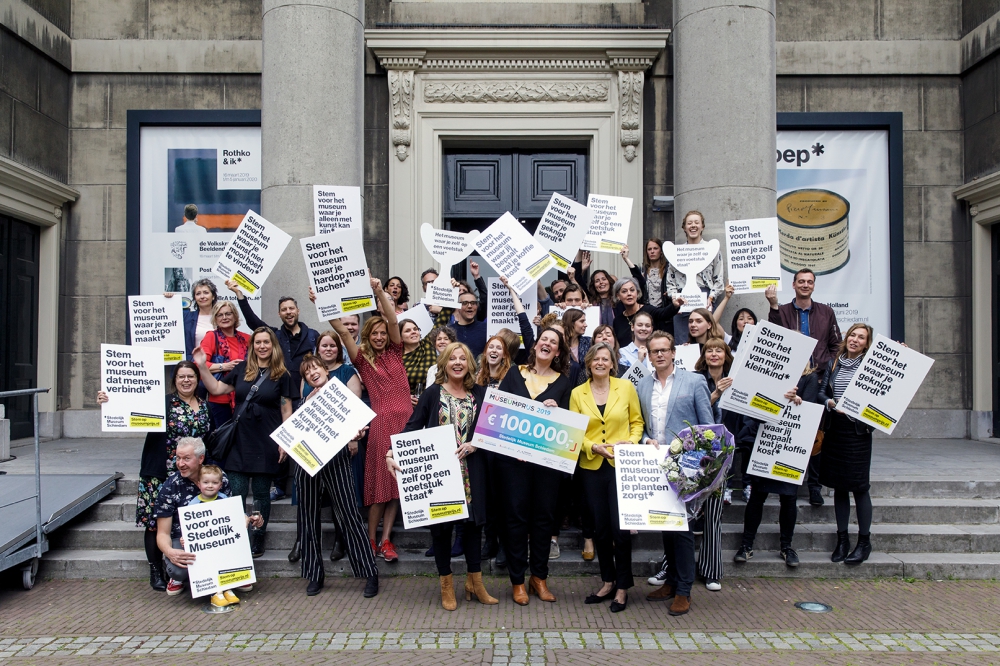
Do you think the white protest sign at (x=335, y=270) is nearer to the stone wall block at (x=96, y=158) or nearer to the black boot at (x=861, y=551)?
the black boot at (x=861, y=551)

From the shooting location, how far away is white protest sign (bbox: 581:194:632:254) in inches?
346

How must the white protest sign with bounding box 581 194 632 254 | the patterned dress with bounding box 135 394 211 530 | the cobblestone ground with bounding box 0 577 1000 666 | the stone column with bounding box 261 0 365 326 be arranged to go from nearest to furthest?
1. the cobblestone ground with bounding box 0 577 1000 666
2. the patterned dress with bounding box 135 394 211 530
3. the white protest sign with bounding box 581 194 632 254
4. the stone column with bounding box 261 0 365 326

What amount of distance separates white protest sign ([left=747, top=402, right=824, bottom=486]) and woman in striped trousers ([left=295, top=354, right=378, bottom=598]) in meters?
3.31

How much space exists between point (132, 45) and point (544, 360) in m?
9.66

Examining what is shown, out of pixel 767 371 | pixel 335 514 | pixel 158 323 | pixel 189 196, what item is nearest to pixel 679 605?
pixel 767 371

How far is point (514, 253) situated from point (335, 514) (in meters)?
3.12

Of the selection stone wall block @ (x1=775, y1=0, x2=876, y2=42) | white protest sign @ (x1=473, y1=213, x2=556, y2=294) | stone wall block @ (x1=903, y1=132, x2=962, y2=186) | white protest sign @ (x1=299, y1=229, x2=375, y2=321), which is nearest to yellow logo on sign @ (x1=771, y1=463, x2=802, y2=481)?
white protest sign @ (x1=473, y1=213, x2=556, y2=294)

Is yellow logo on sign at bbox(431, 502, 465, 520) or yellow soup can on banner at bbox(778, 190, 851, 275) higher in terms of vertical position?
yellow soup can on banner at bbox(778, 190, 851, 275)

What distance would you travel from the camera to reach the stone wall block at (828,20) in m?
12.4

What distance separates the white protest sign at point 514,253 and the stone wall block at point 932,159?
723 cm

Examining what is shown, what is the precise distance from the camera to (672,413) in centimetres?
625

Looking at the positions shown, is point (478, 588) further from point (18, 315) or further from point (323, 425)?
point (18, 315)

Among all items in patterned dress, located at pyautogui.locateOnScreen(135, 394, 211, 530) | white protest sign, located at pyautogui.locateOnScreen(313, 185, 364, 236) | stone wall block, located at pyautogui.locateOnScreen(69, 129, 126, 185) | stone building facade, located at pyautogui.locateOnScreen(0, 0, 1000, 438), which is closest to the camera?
patterned dress, located at pyautogui.locateOnScreen(135, 394, 211, 530)

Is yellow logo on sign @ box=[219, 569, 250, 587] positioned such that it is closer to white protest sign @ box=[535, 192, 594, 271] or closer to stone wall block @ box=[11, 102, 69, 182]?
white protest sign @ box=[535, 192, 594, 271]
